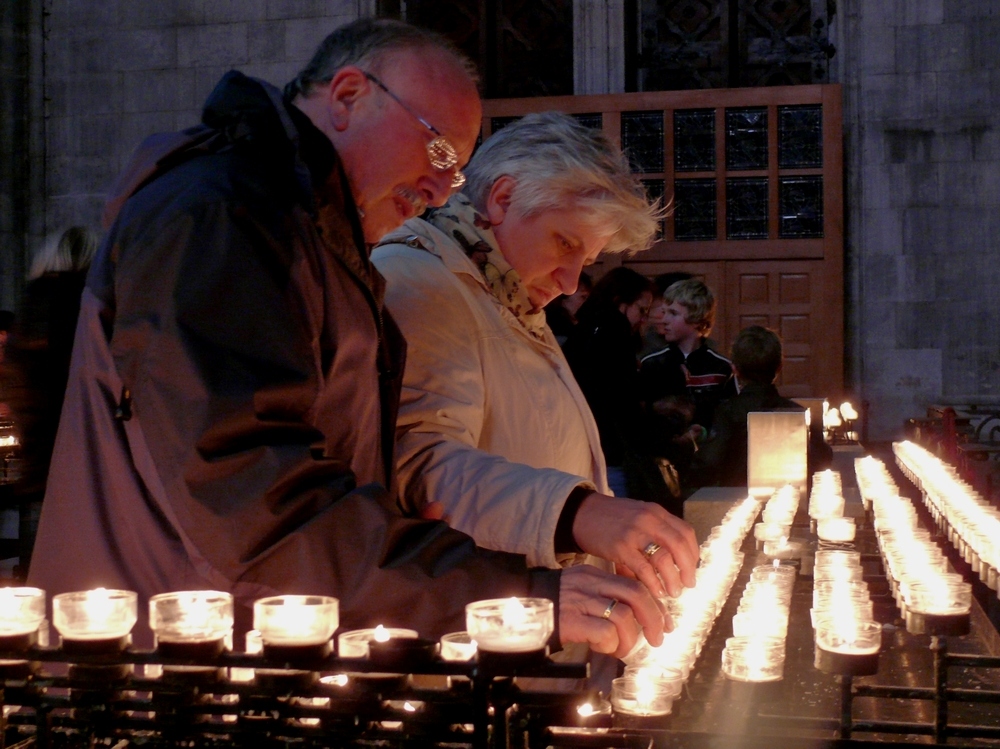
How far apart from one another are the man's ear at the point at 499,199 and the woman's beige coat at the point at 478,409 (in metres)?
0.14

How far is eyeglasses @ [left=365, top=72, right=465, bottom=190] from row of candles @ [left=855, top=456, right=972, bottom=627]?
865 mm

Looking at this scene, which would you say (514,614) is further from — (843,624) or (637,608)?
(843,624)

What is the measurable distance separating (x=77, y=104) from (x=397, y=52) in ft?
39.1

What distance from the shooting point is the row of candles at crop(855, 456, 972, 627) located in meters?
1.46

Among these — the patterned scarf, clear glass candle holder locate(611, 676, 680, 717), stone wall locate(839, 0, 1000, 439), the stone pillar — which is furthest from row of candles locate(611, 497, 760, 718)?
the stone pillar

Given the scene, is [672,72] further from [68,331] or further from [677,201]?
[68,331]

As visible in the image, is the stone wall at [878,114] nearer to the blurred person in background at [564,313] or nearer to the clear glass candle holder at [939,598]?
the blurred person in background at [564,313]

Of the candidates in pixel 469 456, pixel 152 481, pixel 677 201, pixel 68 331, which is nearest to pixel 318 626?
pixel 152 481

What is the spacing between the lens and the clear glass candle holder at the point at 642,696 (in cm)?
138

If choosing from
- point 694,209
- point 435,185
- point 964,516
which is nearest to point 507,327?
point 435,185

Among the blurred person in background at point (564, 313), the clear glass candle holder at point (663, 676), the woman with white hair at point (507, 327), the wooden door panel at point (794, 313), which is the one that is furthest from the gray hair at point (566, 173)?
the wooden door panel at point (794, 313)

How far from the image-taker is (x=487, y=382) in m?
2.18

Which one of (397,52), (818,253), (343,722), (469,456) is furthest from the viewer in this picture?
(818,253)

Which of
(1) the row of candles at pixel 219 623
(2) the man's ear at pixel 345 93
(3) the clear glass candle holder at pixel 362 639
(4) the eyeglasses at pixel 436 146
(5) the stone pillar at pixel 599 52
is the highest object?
(5) the stone pillar at pixel 599 52
